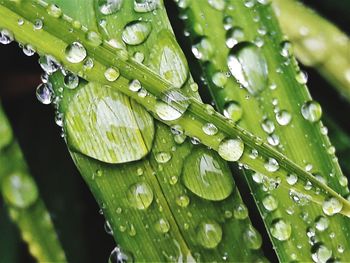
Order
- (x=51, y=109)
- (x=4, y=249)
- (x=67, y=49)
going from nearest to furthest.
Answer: (x=67, y=49), (x=4, y=249), (x=51, y=109)

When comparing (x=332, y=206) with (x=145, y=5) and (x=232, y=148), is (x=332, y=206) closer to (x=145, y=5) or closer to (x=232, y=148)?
(x=232, y=148)

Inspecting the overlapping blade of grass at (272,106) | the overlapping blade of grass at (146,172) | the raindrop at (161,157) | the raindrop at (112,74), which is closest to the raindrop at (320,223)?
the overlapping blade of grass at (272,106)

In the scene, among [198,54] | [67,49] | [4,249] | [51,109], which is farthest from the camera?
[51,109]

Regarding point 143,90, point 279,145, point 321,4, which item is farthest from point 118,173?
point 321,4

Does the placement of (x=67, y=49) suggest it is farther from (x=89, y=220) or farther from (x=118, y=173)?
(x=89, y=220)

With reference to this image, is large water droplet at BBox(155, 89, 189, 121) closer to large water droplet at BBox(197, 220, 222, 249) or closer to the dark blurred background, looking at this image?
large water droplet at BBox(197, 220, 222, 249)

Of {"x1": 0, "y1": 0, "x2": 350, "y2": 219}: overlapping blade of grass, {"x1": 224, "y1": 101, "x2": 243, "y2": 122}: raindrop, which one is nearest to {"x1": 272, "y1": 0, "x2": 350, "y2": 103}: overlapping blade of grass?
{"x1": 224, "y1": 101, "x2": 243, "y2": 122}: raindrop

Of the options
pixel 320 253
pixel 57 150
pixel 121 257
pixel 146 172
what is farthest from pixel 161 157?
pixel 57 150
